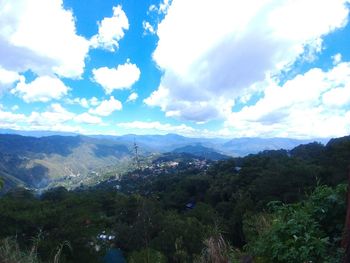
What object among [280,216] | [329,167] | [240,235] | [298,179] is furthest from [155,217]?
[280,216]

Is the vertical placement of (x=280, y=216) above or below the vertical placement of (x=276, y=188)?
above

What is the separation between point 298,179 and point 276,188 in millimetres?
2407

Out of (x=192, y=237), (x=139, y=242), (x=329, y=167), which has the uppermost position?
(x=329, y=167)

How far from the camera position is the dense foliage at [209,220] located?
4.48m

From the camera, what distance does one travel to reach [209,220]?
121ft

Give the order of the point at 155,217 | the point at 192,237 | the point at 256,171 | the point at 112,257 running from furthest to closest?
1. the point at 256,171
2. the point at 155,217
3. the point at 192,237
4. the point at 112,257

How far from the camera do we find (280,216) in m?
5.50

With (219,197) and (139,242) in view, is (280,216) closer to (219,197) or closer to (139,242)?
(139,242)

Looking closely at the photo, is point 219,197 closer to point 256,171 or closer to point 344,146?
point 256,171

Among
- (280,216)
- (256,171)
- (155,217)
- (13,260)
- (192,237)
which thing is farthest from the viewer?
(256,171)

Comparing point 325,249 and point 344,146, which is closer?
point 325,249

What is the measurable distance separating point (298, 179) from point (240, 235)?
8794 mm

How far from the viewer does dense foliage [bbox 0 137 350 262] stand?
4.48 metres

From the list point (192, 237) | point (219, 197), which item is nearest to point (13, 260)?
point (192, 237)
